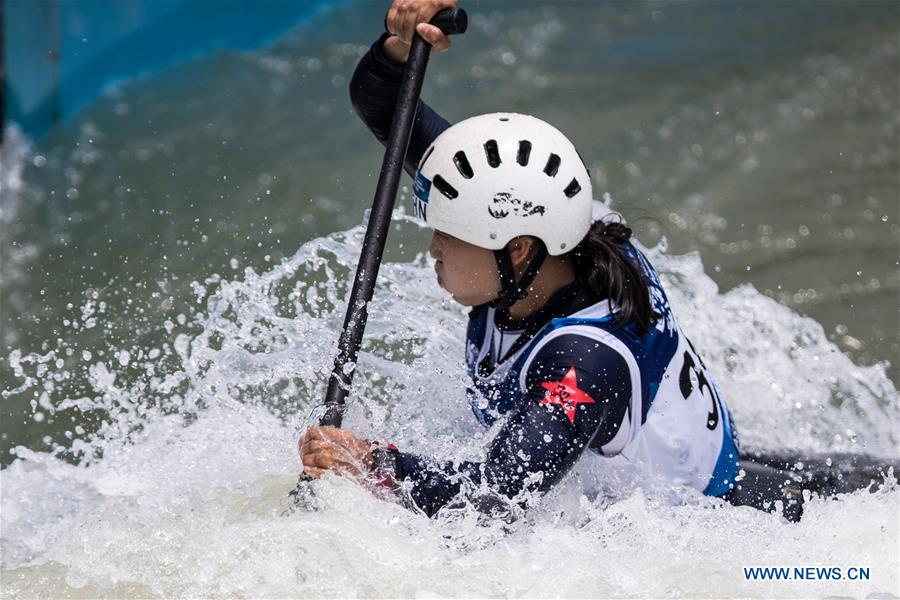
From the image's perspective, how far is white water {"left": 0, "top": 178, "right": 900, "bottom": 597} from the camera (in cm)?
352

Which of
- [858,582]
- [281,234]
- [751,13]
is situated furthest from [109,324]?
[751,13]

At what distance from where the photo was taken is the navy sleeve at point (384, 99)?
163 inches

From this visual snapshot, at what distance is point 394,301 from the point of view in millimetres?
5078

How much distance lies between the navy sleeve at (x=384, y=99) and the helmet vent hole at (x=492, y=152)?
0.65 m

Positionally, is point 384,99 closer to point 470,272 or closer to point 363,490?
point 470,272

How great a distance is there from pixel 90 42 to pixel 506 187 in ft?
22.2

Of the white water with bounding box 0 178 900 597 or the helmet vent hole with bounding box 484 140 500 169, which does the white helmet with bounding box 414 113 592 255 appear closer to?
the helmet vent hole with bounding box 484 140 500 169

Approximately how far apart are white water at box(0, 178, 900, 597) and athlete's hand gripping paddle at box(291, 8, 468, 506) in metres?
0.19

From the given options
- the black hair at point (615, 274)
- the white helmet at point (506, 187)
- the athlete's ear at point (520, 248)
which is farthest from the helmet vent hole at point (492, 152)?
the black hair at point (615, 274)

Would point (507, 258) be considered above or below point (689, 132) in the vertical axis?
below

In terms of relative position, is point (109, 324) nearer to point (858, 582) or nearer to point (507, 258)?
point (507, 258)

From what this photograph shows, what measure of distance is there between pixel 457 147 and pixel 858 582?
189 cm

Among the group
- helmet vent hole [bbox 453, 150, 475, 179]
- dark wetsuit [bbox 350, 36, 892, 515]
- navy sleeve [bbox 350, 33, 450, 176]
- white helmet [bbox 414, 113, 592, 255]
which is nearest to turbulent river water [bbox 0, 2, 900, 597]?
dark wetsuit [bbox 350, 36, 892, 515]

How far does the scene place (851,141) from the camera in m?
9.09
